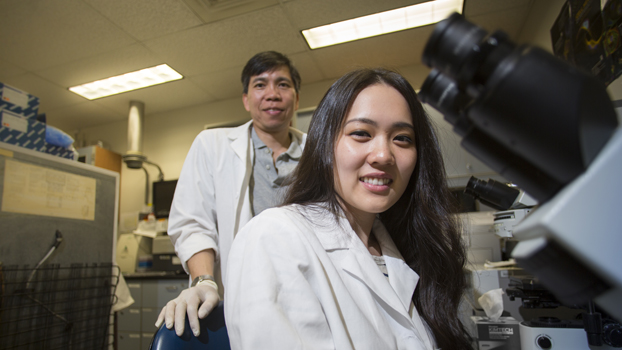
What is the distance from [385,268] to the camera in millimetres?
981

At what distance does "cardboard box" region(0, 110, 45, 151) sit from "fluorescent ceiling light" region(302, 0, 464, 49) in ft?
6.05

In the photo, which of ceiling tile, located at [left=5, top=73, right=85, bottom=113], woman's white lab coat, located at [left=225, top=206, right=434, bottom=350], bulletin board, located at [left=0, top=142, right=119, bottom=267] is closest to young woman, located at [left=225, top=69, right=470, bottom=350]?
woman's white lab coat, located at [left=225, top=206, right=434, bottom=350]

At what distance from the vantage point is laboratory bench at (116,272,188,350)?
2.88 meters

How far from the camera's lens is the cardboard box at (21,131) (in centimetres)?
165

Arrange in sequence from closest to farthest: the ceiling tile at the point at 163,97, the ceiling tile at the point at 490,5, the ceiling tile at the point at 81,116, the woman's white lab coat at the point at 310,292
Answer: the woman's white lab coat at the point at 310,292, the ceiling tile at the point at 490,5, the ceiling tile at the point at 163,97, the ceiling tile at the point at 81,116

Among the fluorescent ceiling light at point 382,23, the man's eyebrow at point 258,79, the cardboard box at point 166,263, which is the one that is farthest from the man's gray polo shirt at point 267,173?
the cardboard box at point 166,263

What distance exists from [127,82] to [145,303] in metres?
2.03

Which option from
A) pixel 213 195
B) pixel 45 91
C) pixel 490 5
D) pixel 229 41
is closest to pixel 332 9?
pixel 229 41

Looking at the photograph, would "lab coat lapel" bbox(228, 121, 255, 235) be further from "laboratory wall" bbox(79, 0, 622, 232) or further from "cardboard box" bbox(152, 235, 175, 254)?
"laboratory wall" bbox(79, 0, 622, 232)

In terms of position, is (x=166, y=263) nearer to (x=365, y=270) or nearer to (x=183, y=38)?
(x=183, y=38)

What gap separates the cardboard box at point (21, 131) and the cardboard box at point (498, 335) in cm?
217

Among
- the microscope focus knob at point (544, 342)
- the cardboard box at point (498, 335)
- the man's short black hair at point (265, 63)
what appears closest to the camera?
the microscope focus knob at point (544, 342)

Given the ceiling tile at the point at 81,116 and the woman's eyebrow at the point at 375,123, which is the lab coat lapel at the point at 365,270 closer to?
the woman's eyebrow at the point at 375,123

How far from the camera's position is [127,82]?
3.37 metres
